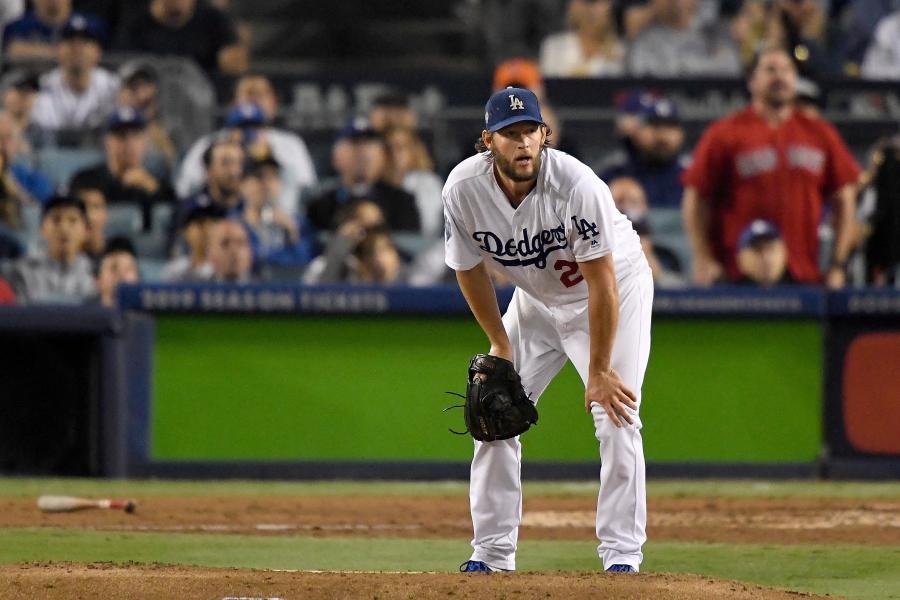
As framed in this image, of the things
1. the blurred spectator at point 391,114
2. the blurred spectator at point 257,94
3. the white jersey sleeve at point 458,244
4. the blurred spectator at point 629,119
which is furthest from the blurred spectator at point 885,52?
the white jersey sleeve at point 458,244

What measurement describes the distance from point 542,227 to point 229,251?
15.4 feet

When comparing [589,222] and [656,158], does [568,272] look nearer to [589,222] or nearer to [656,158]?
[589,222]

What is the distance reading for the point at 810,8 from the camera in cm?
1239

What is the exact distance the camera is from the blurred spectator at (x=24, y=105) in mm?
11047

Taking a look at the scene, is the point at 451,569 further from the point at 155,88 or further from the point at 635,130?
the point at 155,88

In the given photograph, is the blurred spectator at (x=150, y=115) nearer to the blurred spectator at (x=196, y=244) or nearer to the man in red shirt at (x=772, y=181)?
the blurred spectator at (x=196, y=244)

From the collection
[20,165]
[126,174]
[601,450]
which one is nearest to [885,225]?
[126,174]

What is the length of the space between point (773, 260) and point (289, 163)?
3.57 meters

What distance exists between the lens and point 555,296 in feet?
17.5

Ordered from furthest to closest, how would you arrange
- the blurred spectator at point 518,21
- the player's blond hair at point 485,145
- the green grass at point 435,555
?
the blurred spectator at point 518,21, the green grass at point 435,555, the player's blond hair at point 485,145

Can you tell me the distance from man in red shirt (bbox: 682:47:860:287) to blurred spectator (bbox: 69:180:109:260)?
3.69 metres

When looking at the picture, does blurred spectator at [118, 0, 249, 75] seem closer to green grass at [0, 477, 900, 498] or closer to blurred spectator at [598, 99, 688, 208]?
blurred spectator at [598, 99, 688, 208]

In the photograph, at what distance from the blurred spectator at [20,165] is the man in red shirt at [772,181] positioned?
14.8 ft

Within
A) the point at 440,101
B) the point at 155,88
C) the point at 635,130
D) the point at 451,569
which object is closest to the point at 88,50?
the point at 155,88
